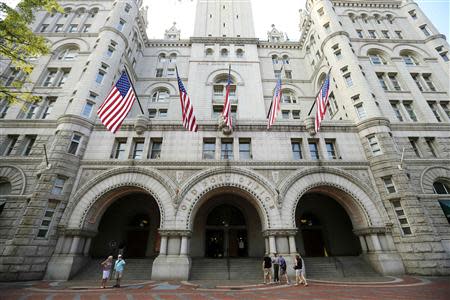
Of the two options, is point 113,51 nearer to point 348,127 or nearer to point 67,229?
point 67,229

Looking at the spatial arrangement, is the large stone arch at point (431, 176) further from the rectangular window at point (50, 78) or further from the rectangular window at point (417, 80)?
the rectangular window at point (50, 78)

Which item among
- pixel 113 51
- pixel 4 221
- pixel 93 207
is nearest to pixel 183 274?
pixel 93 207

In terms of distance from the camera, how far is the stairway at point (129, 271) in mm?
15829

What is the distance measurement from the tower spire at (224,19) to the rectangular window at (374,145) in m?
26.2

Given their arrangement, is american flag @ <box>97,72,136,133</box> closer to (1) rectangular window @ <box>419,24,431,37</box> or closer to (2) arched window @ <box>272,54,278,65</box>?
(2) arched window @ <box>272,54,278,65</box>

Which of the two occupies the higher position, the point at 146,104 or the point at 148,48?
the point at 148,48

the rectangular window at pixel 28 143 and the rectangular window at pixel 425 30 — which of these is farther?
the rectangular window at pixel 425 30

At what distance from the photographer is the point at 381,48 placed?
28.6 m

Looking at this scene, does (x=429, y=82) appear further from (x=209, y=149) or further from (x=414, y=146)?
(x=209, y=149)

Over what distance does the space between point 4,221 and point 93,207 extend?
6.50m

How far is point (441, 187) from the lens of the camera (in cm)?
1975

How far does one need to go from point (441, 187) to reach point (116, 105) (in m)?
29.5

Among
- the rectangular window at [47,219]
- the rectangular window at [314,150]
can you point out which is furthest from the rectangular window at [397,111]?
the rectangular window at [47,219]

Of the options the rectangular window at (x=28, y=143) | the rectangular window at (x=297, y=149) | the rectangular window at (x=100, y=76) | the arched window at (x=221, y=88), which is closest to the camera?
the rectangular window at (x=28, y=143)
